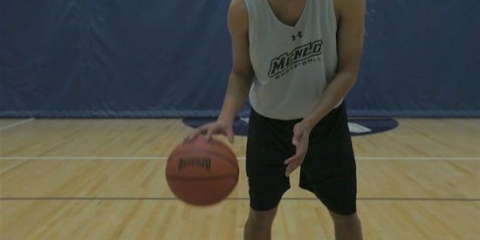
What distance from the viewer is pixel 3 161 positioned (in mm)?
5055

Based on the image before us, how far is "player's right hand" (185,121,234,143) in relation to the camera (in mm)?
1760

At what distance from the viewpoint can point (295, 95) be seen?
1.94 meters

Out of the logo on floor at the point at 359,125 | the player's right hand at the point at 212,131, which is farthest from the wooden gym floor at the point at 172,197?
the player's right hand at the point at 212,131

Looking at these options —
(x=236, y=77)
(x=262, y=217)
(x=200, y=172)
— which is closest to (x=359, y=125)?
(x=262, y=217)

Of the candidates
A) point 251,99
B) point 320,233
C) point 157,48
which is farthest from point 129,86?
point 251,99

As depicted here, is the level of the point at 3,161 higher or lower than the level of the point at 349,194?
lower

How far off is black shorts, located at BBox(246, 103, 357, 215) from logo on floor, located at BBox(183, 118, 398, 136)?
13.8 feet

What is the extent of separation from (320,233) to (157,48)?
204 inches

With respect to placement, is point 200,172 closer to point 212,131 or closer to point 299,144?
point 212,131

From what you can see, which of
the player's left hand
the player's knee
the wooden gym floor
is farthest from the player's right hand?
the wooden gym floor

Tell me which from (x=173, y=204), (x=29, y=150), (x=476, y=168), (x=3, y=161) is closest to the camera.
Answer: (x=173, y=204)

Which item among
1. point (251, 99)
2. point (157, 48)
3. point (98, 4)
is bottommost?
point (157, 48)

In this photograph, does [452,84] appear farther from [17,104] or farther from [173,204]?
[17,104]

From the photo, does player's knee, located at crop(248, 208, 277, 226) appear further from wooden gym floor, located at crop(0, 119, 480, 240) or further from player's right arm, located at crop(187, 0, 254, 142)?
wooden gym floor, located at crop(0, 119, 480, 240)
